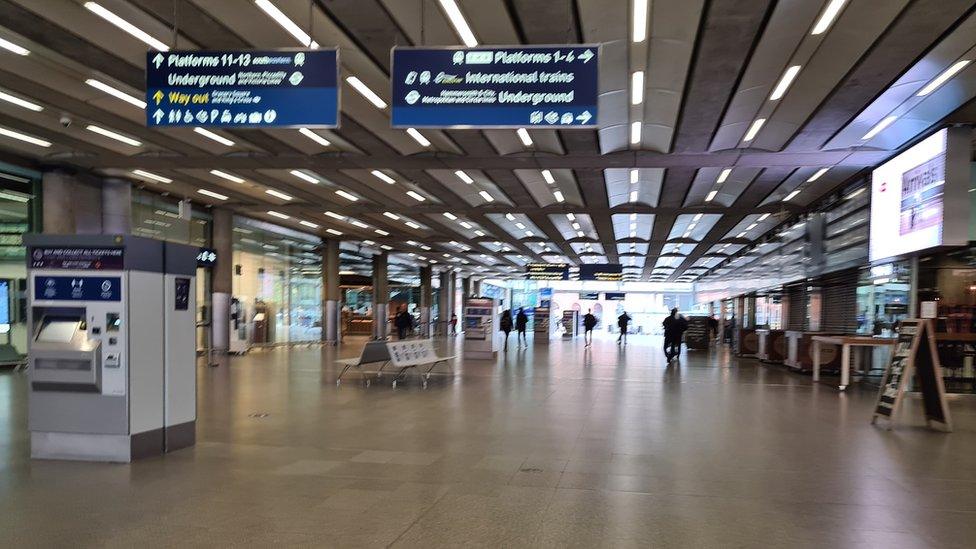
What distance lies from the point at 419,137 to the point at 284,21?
5391 millimetres

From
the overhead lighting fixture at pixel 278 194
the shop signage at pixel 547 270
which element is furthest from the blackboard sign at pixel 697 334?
the overhead lighting fixture at pixel 278 194

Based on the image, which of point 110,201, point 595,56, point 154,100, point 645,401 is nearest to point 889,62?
point 595,56

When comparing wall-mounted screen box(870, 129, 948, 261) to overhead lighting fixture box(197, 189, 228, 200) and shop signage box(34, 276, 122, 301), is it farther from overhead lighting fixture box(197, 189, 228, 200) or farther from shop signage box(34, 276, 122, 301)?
overhead lighting fixture box(197, 189, 228, 200)

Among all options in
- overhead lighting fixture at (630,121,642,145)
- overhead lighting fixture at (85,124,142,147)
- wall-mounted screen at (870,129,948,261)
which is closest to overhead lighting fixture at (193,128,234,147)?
overhead lighting fixture at (85,124,142,147)

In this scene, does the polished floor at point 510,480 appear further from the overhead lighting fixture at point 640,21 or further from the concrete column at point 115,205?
the concrete column at point 115,205

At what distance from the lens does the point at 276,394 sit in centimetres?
1111

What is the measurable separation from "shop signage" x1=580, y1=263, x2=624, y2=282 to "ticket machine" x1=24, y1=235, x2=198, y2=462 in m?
33.5

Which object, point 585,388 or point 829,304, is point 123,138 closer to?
point 585,388

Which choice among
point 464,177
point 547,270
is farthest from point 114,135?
point 547,270

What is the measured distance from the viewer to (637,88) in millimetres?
10477

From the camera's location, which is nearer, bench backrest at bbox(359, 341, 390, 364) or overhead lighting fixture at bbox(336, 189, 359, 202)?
bench backrest at bbox(359, 341, 390, 364)

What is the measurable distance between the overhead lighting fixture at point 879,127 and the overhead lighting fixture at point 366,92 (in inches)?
357

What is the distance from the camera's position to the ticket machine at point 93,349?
6.05m

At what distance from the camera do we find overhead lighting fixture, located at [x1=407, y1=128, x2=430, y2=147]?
13.3 meters
